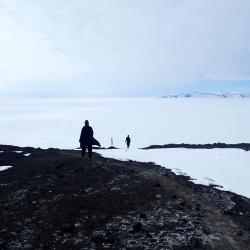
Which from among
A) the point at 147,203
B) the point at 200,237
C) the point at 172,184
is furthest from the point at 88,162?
the point at 200,237

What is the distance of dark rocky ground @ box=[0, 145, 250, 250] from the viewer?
1567cm

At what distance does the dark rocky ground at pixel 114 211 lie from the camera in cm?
1567

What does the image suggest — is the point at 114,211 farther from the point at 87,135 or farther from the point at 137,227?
the point at 87,135

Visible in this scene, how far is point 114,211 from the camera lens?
17.9 meters

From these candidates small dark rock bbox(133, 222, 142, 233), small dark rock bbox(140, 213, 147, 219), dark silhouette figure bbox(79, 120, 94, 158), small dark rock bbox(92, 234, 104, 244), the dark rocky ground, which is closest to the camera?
small dark rock bbox(92, 234, 104, 244)

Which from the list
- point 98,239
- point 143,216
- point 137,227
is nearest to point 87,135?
point 143,216

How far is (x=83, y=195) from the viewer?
771 inches

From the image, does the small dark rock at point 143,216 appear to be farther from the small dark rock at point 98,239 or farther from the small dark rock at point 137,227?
the small dark rock at point 98,239

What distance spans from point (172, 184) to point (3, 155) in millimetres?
15435

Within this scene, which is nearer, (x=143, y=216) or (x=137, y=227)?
(x=137, y=227)

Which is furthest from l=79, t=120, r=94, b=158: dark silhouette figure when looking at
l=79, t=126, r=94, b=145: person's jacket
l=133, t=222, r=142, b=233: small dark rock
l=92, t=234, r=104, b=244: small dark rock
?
l=92, t=234, r=104, b=244: small dark rock

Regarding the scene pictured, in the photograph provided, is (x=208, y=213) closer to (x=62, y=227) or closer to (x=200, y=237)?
(x=200, y=237)

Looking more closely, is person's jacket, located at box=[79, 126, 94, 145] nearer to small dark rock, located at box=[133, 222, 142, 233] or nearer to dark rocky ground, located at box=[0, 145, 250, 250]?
dark rocky ground, located at box=[0, 145, 250, 250]

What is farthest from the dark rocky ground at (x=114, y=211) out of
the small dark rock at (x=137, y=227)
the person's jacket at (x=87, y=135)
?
the person's jacket at (x=87, y=135)
